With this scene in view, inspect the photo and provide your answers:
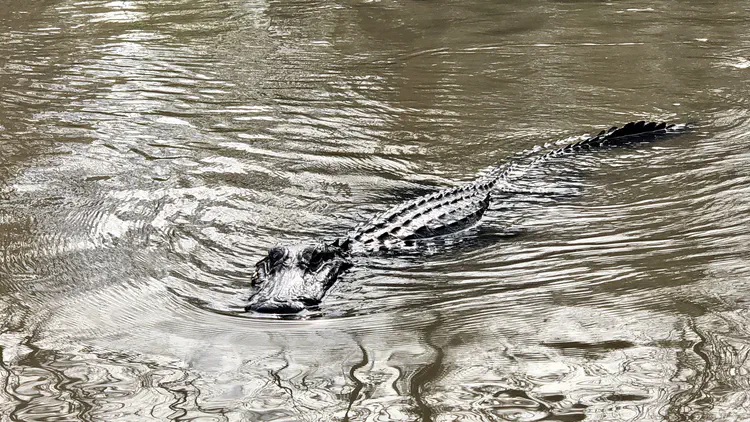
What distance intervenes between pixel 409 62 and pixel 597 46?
2270 mm

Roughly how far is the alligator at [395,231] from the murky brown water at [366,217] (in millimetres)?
121

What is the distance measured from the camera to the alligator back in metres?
5.17

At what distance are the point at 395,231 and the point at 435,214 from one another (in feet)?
1.31

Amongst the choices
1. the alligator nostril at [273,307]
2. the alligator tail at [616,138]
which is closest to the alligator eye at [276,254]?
the alligator nostril at [273,307]

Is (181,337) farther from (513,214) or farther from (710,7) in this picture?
(710,7)

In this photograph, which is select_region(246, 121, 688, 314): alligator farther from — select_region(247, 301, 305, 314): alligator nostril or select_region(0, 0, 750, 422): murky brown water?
select_region(0, 0, 750, 422): murky brown water

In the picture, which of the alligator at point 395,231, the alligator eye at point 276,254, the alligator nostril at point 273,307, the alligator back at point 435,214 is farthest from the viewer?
the alligator back at point 435,214

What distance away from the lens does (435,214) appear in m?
5.54

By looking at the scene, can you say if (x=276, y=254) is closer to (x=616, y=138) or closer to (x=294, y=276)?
(x=294, y=276)

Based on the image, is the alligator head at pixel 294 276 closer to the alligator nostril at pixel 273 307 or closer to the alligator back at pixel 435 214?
the alligator nostril at pixel 273 307

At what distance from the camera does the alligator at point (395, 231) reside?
443cm

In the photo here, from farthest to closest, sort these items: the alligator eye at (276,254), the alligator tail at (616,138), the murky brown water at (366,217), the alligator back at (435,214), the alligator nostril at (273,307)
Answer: the alligator tail at (616,138), the alligator back at (435,214), the alligator eye at (276,254), the alligator nostril at (273,307), the murky brown water at (366,217)

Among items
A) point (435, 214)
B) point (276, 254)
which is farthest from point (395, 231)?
point (276, 254)

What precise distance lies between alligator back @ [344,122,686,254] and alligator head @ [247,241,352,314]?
299mm
